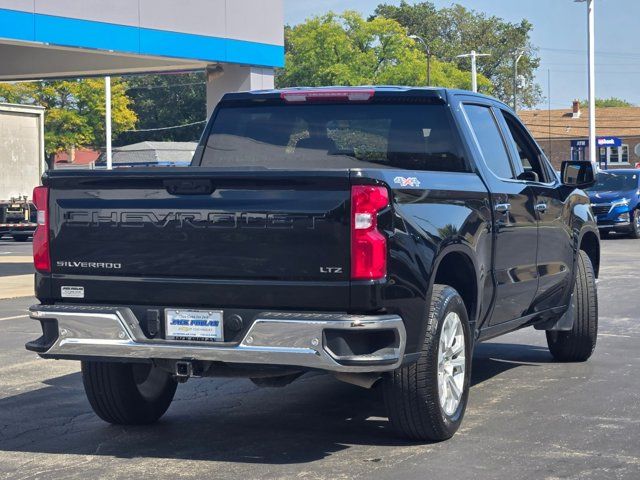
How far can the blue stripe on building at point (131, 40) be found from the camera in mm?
18078

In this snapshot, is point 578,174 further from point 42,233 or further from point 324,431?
point 42,233

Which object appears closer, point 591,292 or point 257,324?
point 257,324

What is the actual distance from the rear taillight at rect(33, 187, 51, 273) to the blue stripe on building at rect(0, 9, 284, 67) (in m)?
11.7

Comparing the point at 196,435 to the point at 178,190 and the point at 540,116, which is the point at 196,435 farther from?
the point at 540,116

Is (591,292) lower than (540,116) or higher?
lower

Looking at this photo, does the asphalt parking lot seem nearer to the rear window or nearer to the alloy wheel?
the alloy wheel

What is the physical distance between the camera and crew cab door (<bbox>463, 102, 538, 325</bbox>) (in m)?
7.89

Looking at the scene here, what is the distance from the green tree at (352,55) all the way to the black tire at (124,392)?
78.6 metres

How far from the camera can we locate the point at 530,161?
30.3 feet

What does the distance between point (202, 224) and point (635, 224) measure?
24.6 metres

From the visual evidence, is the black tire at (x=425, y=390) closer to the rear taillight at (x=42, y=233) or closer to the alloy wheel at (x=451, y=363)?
the alloy wheel at (x=451, y=363)

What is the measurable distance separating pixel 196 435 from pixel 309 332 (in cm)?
151

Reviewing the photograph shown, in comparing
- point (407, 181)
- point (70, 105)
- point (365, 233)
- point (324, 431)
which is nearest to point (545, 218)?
point (324, 431)

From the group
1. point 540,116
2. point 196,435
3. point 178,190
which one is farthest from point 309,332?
point 540,116
